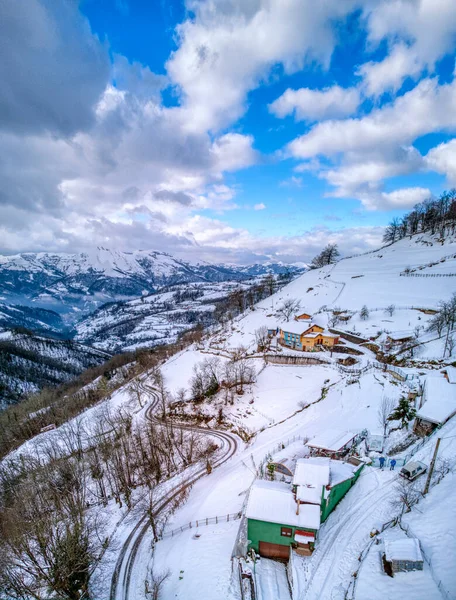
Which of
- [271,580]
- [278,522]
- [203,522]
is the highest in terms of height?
[278,522]

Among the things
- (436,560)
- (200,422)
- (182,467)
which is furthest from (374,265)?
(436,560)

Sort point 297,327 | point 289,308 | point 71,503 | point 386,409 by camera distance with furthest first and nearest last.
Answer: point 289,308 → point 297,327 → point 386,409 → point 71,503

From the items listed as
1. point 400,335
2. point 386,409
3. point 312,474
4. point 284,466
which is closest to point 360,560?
point 312,474

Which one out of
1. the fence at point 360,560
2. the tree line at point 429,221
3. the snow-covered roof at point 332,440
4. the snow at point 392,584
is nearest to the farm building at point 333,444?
the snow-covered roof at point 332,440

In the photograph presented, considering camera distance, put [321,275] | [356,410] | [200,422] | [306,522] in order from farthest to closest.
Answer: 1. [321,275]
2. [200,422]
3. [356,410]
4. [306,522]

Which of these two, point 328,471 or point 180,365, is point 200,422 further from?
point 328,471

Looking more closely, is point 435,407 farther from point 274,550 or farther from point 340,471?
point 274,550

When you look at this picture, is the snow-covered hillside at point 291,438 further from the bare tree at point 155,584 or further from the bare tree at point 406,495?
the bare tree at point 155,584
